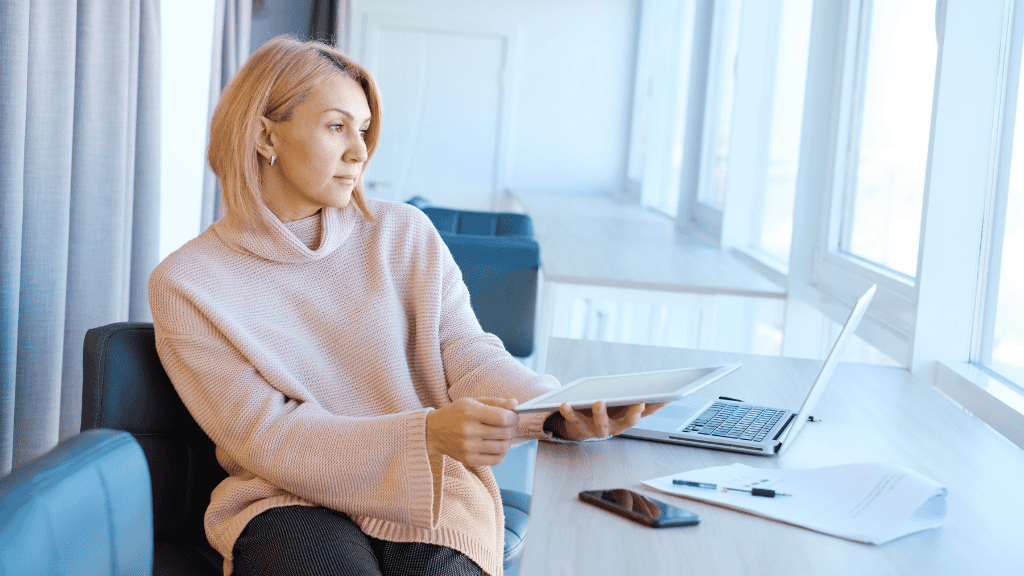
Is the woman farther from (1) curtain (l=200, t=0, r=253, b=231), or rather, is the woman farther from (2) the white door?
(2) the white door

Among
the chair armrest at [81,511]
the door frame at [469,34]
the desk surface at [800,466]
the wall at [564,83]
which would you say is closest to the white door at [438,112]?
the door frame at [469,34]

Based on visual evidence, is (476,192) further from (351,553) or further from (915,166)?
(351,553)

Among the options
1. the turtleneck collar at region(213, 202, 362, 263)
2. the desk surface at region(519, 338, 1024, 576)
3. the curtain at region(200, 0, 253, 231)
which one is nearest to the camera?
the desk surface at region(519, 338, 1024, 576)

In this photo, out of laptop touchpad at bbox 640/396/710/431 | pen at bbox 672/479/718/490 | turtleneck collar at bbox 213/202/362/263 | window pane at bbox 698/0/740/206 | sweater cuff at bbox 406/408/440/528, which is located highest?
window pane at bbox 698/0/740/206

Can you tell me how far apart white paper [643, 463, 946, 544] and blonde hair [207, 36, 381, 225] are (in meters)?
0.74

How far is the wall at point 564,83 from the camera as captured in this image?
623 cm

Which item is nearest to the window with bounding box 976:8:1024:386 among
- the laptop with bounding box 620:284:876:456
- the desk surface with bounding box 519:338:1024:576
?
the desk surface with bounding box 519:338:1024:576

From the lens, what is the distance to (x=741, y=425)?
1.24 meters

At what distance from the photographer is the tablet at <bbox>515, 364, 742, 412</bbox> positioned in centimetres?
90

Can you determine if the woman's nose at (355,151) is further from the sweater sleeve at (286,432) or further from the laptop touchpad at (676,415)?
the laptop touchpad at (676,415)

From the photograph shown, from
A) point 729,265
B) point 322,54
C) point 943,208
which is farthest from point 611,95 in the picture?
point 322,54

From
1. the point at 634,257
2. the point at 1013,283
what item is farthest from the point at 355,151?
the point at 634,257

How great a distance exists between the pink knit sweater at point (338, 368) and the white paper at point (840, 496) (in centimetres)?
26

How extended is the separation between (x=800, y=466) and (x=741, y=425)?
14cm
